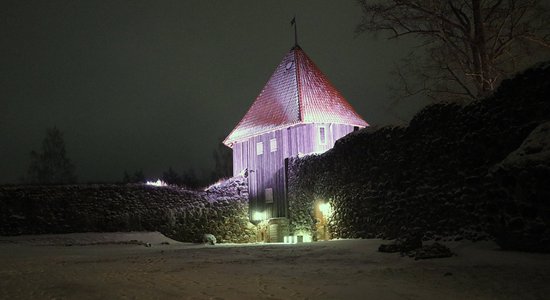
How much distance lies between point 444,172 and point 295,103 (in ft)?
39.6

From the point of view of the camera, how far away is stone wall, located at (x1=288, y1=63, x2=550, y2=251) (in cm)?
866

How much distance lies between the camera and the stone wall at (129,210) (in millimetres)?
20938

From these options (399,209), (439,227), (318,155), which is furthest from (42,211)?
(439,227)

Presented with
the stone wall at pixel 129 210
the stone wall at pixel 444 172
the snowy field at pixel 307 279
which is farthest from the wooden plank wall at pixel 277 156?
the snowy field at pixel 307 279

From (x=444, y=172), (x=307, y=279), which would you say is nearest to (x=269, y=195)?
(x=444, y=172)

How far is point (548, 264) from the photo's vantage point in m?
6.84

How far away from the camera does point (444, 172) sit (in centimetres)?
1179

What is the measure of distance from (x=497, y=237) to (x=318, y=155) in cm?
1107

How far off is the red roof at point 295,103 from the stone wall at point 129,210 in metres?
3.25

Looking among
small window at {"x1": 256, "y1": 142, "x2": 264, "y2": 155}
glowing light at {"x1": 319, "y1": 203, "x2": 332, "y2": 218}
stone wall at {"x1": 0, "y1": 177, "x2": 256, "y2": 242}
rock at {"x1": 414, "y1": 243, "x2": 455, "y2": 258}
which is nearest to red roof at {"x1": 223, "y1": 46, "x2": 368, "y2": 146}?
small window at {"x1": 256, "y1": 142, "x2": 264, "y2": 155}

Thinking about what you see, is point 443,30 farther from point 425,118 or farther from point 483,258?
point 483,258

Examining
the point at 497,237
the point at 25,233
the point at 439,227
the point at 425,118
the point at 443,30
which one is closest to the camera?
the point at 497,237

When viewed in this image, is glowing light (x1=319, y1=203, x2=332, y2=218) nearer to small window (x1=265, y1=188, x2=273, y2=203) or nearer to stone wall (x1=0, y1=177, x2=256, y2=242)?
small window (x1=265, y1=188, x2=273, y2=203)

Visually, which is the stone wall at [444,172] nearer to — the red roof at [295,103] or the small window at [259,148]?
the red roof at [295,103]
